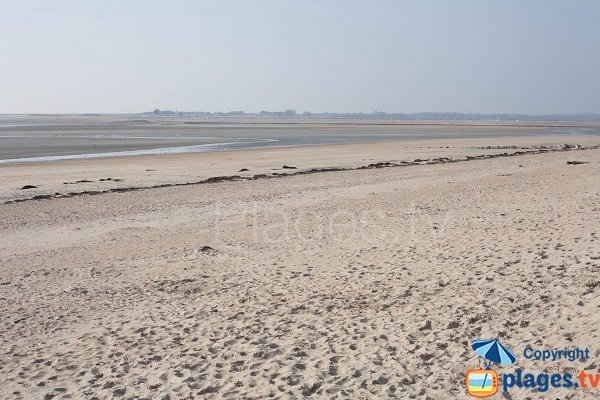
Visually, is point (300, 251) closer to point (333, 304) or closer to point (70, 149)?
point (333, 304)

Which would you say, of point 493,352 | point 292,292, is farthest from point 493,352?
point 292,292

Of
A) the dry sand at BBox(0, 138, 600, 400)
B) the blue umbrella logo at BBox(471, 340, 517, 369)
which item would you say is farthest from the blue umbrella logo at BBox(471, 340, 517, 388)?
the dry sand at BBox(0, 138, 600, 400)

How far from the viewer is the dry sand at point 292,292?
6.05 metres

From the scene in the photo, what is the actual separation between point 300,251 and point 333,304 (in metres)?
3.26

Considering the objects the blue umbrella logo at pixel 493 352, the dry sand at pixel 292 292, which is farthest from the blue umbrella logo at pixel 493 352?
the dry sand at pixel 292 292

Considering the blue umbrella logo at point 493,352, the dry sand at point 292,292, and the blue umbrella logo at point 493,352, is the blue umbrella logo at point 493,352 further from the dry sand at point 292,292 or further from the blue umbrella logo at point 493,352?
the dry sand at point 292,292

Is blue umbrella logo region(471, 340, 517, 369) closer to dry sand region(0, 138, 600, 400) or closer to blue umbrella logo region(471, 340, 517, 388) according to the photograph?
blue umbrella logo region(471, 340, 517, 388)

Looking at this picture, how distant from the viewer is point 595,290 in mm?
7449

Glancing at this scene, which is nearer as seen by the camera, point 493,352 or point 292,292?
point 493,352

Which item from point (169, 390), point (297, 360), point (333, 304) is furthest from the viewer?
point (333, 304)

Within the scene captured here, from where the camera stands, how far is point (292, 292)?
8789 mm

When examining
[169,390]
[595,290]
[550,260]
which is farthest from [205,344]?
[550,260]

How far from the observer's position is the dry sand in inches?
238

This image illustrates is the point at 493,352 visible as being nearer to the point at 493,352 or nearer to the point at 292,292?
the point at 493,352
